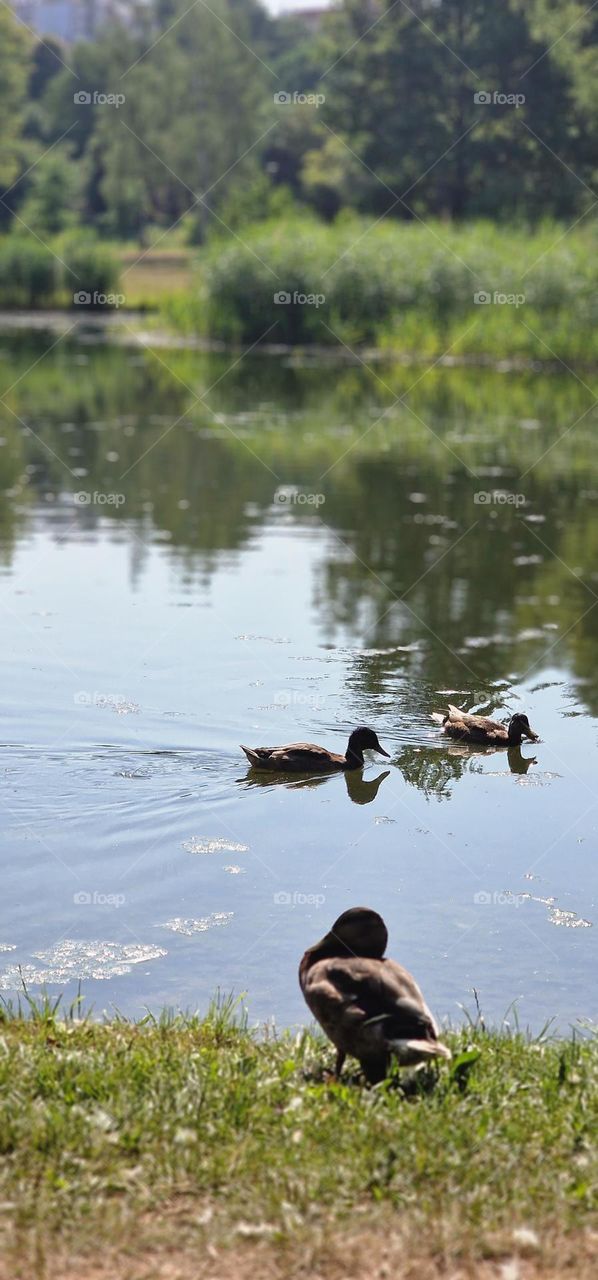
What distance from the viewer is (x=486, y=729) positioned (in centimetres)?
947

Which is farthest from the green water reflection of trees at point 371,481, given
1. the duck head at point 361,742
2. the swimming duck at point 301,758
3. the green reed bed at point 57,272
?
the green reed bed at point 57,272

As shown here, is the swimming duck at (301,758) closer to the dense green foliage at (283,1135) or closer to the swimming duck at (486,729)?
the swimming duck at (486,729)

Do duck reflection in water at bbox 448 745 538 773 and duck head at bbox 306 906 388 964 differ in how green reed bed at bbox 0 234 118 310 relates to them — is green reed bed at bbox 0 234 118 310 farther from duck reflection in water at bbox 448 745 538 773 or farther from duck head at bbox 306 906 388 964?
duck head at bbox 306 906 388 964

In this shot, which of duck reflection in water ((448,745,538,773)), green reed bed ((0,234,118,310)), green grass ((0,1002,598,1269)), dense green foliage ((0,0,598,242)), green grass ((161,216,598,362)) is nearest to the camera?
green grass ((0,1002,598,1269))

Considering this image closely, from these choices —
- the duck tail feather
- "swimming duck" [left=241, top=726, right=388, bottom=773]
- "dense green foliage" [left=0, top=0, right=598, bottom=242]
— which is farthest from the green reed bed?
the duck tail feather

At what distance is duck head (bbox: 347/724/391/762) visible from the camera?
9.06 meters

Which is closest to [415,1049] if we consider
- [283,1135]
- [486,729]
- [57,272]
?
[283,1135]

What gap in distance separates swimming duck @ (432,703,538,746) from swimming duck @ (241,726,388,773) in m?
0.79

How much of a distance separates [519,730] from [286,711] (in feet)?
5.05

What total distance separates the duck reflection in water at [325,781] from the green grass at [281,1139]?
3499mm

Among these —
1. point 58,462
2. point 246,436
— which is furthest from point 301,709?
point 246,436

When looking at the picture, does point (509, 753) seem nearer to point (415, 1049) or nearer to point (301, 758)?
point (301, 758)

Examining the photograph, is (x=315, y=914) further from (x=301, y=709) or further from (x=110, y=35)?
(x=110, y=35)

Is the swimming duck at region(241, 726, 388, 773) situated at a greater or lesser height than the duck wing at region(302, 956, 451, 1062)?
greater
